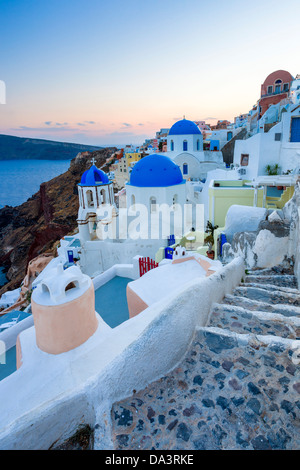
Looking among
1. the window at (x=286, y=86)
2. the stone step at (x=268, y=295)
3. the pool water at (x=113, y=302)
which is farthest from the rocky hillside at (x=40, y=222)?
the window at (x=286, y=86)

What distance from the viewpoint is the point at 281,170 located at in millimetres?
16781

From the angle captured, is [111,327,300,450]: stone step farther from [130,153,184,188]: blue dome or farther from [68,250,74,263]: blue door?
[68,250,74,263]: blue door

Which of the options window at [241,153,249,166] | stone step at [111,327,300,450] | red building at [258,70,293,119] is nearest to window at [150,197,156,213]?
window at [241,153,249,166]

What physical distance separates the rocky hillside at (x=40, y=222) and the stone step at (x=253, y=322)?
30554mm

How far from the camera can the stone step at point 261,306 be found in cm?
358

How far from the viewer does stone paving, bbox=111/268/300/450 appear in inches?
77.4

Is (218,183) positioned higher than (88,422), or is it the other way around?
(218,183)

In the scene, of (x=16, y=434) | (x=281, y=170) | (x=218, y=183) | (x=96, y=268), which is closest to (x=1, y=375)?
(x=16, y=434)

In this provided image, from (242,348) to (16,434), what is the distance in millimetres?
2133

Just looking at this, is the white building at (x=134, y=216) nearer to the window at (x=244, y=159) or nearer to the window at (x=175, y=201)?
the window at (x=175, y=201)

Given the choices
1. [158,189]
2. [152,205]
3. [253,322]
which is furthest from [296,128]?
[253,322]

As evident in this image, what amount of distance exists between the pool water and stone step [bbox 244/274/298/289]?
337cm

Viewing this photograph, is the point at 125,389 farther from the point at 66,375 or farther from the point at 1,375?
the point at 1,375

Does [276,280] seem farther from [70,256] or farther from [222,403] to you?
[70,256]
